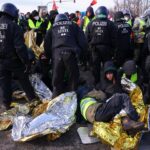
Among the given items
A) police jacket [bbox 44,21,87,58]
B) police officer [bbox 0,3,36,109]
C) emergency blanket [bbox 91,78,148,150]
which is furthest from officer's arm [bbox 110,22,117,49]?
emergency blanket [bbox 91,78,148,150]

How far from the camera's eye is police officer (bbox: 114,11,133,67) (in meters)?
7.90

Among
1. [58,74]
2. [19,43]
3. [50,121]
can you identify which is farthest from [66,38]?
[50,121]

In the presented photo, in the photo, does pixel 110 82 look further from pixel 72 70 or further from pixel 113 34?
pixel 113 34

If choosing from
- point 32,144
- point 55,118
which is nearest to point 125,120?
point 55,118

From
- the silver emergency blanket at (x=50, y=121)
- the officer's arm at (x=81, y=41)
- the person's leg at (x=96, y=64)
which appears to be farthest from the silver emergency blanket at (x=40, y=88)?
the person's leg at (x=96, y=64)

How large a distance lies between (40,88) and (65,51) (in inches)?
38.6

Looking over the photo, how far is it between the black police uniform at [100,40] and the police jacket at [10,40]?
1.87 meters

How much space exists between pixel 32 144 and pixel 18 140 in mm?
211

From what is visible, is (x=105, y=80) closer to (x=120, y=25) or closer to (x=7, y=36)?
(x=7, y=36)

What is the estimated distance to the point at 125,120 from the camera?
4.68 m

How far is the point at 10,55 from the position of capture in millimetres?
5973

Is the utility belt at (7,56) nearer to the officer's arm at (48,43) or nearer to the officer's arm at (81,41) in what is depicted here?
the officer's arm at (48,43)

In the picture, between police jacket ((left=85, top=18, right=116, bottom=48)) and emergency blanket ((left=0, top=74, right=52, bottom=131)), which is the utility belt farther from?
police jacket ((left=85, top=18, right=116, bottom=48))

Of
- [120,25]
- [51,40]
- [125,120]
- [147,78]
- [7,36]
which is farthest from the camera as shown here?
[120,25]
